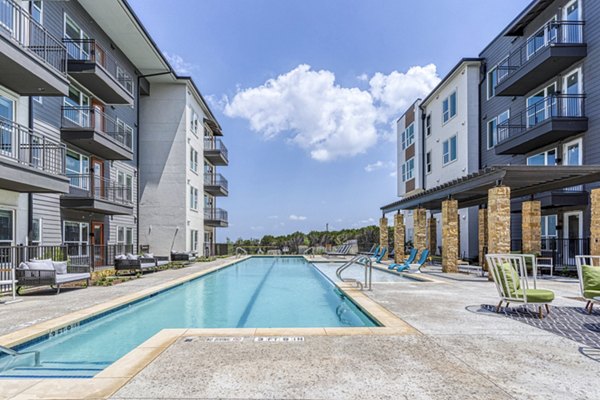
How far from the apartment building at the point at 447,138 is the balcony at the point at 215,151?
13877mm

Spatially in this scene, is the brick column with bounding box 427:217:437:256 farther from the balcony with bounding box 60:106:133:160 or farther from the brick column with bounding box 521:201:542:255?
the balcony with bounding box 60:106:133:160

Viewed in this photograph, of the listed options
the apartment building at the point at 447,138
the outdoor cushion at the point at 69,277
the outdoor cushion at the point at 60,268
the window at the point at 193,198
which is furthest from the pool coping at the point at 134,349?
the window at the point at 193,198

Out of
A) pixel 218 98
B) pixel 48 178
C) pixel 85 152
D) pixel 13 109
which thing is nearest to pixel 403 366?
pixel 48 178

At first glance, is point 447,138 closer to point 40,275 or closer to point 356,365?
point 40,275

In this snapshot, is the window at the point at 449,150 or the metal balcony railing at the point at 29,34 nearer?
the metal balcony railing at the point at 29,34

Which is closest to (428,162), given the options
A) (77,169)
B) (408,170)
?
A: (408,170)

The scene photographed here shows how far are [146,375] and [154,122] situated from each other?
2086 centimetres

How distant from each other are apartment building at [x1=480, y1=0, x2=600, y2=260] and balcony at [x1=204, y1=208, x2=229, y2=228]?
18.0 m

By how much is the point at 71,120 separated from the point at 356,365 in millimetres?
14912

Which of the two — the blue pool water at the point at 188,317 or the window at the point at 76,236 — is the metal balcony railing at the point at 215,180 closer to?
the window at the point at 76,236

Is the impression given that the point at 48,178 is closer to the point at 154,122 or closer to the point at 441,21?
the point at 154,122

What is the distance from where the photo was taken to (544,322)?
6133 millimetres

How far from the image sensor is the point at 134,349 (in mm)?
4723

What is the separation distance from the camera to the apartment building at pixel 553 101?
1476cm
